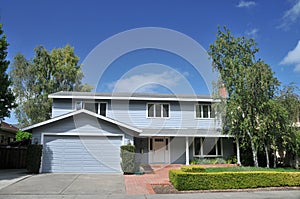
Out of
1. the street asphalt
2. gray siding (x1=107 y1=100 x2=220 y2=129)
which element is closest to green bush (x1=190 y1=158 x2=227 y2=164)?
gray siding (x1=107 y1=100 x2=220 y2=129)

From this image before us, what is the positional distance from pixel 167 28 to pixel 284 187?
1316 cm

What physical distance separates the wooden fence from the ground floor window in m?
13.1

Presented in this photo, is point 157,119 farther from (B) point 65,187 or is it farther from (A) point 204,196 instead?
(A) point 204,196

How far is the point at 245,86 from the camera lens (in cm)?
1480

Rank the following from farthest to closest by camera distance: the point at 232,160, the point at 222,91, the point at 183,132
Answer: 1. the point at 232,160
2. the point at 183,132
3. the point at 222,91

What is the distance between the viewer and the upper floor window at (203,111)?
19.1m

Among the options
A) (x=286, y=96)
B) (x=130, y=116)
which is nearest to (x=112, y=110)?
(x=130, y=116)

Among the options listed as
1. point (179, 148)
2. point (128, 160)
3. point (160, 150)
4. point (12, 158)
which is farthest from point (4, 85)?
point (179, 148)

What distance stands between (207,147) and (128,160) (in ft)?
26.4

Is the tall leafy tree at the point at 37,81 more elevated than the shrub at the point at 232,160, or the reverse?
the tall leafy tree at the point at 37,81

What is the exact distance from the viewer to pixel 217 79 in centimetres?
1642

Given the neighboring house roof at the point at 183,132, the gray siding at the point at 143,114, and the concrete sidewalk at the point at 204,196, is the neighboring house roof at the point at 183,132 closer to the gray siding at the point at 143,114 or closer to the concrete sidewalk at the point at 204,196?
the gray siding at the point at 143,114

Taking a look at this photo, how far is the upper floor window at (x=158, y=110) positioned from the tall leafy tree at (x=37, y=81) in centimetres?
1426

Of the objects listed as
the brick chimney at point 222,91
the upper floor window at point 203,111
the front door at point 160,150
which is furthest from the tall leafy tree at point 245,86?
the front door at point 160,150
